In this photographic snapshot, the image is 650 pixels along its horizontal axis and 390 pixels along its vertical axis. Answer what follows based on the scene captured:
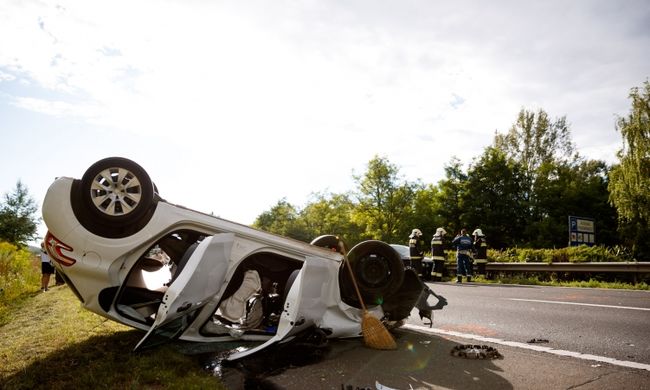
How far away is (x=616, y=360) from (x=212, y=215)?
354 cm

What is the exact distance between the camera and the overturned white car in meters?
3.47

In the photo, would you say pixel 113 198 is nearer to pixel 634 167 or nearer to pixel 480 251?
pixel 480 251

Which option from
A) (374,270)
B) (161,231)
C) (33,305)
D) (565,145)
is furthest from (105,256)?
(565,145)

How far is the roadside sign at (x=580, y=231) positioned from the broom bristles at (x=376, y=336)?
41.7 ft

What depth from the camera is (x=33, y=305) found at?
7.64 metres

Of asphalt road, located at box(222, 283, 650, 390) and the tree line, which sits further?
the tree line

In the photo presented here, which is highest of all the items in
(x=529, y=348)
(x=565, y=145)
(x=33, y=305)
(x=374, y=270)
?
(x=565, y=145)

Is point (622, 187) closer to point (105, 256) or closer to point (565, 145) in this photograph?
point (565, 145)

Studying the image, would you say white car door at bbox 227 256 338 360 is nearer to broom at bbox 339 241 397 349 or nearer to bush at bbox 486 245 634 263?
broom at bbox 339 241 397 349

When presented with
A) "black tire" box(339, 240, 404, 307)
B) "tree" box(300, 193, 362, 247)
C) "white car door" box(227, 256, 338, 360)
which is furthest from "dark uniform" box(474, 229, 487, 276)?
"tree" box(300, 193, 362, 247)

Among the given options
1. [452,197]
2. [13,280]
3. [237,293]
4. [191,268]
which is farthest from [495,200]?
[191,268]

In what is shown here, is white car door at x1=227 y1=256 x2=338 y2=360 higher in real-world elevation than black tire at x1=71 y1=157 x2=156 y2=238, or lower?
lower

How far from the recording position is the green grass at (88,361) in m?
2.84

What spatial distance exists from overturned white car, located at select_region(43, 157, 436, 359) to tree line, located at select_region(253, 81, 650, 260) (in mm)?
23002
